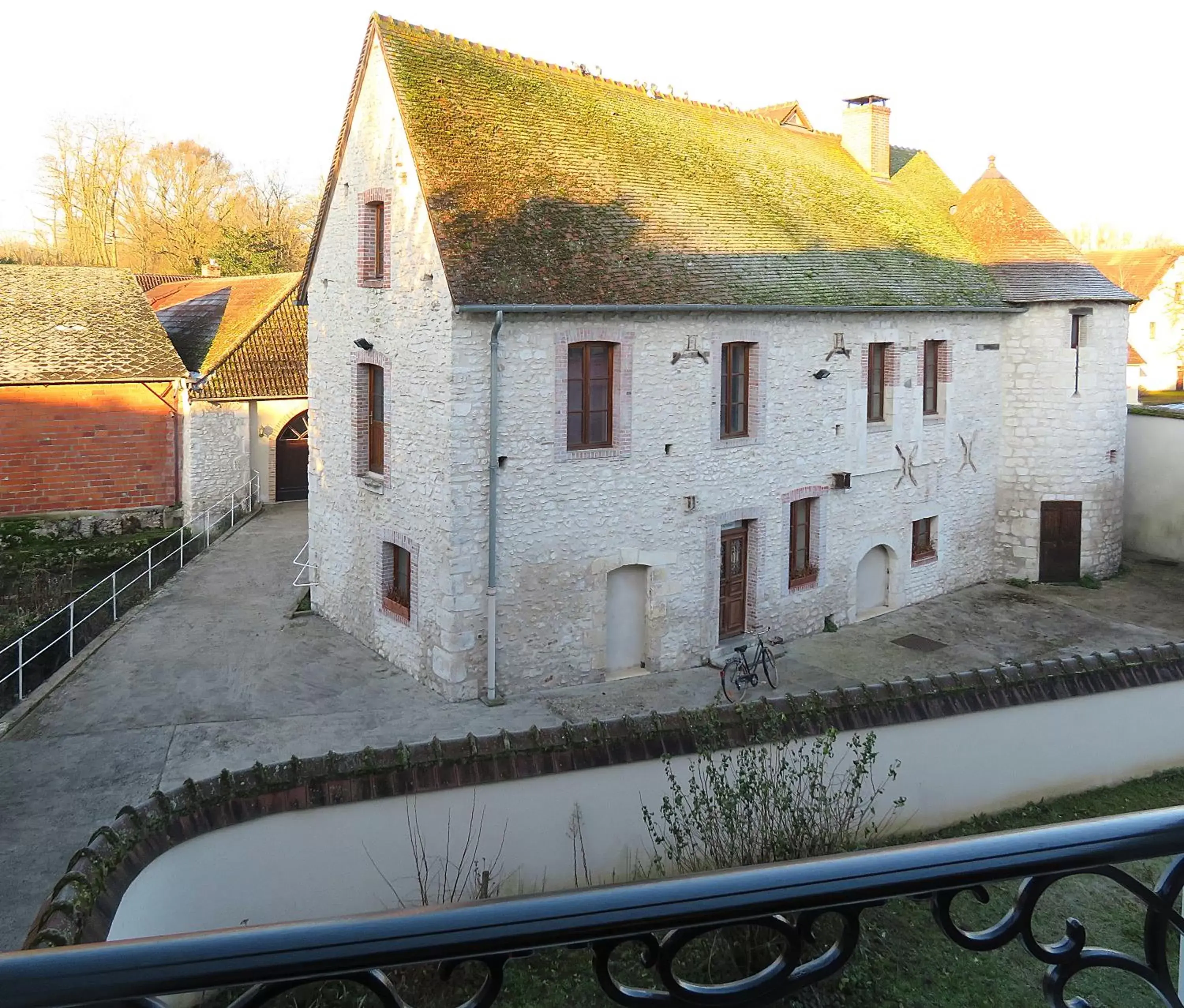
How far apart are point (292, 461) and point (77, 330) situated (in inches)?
223

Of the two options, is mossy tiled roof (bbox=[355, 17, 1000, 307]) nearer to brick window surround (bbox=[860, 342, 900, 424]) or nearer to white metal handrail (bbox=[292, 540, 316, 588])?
brick window surround (bbox=[860, 342, 900, 424])

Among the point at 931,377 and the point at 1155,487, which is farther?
the point at 1155,487

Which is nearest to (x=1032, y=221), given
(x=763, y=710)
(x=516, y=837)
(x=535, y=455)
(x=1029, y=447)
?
(x=1029, y=447)

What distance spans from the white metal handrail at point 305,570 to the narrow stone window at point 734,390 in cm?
744

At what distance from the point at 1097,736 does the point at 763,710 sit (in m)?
4.54

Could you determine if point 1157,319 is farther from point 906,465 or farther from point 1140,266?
point 906,465

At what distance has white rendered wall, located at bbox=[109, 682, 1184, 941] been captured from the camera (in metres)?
8.46

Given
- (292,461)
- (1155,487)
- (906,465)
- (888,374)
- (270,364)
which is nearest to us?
(888,374)

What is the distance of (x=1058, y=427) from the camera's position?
21.2m

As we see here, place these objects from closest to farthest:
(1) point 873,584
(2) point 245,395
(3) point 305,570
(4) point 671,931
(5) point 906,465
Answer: (4) point 671,931
(5) point 906,465
(1) point 873,584
(3) point 305,570
(2) point 245,395

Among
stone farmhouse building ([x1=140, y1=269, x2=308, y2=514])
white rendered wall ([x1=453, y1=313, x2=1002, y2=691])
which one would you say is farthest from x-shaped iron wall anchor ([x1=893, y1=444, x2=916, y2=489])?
stone farmhouse building ([x1=140, y1=269, x2=308, y2=514])

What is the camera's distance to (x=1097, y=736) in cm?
1194

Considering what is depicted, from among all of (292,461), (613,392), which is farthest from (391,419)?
(292,461)

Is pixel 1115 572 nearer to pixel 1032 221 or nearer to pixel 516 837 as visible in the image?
pixel 1032 221
